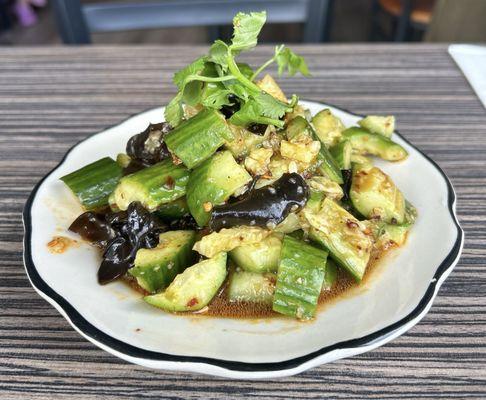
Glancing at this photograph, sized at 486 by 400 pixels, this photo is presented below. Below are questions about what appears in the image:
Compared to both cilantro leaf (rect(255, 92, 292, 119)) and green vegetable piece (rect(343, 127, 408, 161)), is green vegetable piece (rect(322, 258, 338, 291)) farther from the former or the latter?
green vegetable piece (rect(343, 127, 408, 161))

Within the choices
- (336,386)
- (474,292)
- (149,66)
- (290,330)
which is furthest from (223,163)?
(149,66)

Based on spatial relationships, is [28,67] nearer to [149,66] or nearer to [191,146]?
[149,66]

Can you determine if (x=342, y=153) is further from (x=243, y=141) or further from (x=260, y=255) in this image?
(x=260, y=255)

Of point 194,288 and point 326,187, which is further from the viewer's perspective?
point 326,187

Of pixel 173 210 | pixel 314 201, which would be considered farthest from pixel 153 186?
pixel 314 201

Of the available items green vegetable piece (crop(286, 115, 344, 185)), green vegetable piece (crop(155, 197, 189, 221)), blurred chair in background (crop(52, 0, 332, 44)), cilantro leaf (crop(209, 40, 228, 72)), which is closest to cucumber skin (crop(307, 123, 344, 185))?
green vegetable piece (crop(286, 115, 344, 185))

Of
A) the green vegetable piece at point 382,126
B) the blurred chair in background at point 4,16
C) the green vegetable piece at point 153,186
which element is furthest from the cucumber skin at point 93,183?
the blurred chair in background at point 4,16

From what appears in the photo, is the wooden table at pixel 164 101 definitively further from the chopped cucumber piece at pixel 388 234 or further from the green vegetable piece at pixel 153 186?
the green vegetable piece at pixel 153 186
